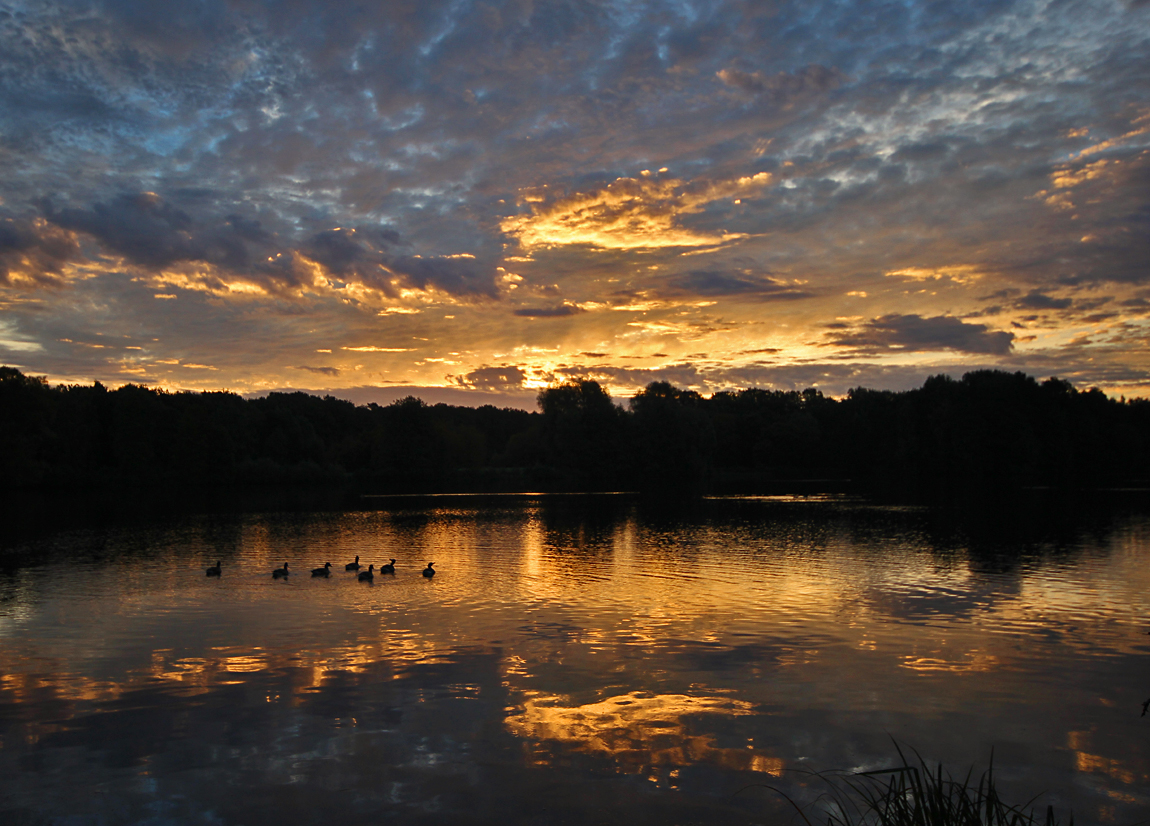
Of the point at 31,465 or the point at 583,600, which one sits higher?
the point at 31,465

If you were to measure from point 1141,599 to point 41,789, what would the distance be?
81.6ft

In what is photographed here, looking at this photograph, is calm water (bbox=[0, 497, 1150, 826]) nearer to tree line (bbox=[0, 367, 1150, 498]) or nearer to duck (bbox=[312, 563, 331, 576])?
duck (bbox=[312, 563, 331, 576])

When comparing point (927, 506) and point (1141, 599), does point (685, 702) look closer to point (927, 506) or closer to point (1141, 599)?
point (1141, 599)

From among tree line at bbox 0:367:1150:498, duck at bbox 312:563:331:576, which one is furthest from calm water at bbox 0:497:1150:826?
tree line at bbox 0:367:1150:498

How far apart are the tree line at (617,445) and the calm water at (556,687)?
62.9 m

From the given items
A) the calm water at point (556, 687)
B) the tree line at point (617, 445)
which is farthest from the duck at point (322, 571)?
the tree line at point (617, 445)

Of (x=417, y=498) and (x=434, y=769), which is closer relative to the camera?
(x=434, y=769)

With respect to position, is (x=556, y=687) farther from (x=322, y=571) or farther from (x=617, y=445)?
(x=617, y=445)

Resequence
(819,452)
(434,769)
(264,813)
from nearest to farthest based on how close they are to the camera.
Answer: (264,813) < (434,769) < (819,452)

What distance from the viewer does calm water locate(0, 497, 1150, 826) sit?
900cm

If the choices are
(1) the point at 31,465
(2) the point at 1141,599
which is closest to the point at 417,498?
(1) the point at 31,465

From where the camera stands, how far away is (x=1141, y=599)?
2072 cm

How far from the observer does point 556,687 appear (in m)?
13.0

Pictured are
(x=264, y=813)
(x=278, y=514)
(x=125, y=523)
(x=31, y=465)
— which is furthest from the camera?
(x=31, y=465)
